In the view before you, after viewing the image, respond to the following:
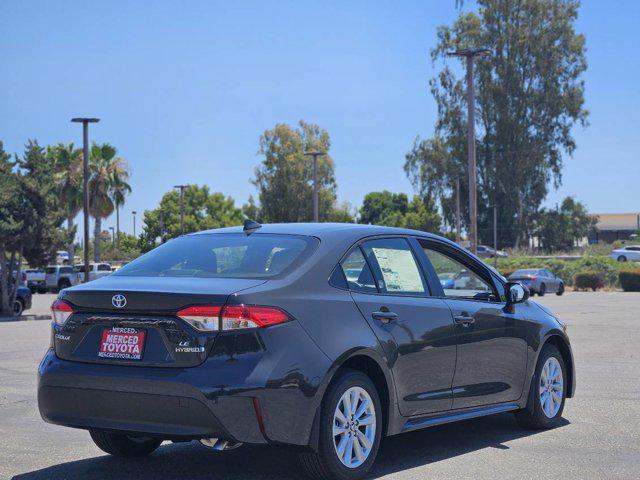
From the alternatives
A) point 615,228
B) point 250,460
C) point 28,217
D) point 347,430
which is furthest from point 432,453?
point 615,228

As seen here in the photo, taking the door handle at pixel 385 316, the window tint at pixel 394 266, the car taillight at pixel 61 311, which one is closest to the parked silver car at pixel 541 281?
the window tint at pixel 394 266

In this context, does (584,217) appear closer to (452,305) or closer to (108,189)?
(108,189)

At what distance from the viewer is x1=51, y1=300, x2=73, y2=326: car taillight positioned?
6.10 metres

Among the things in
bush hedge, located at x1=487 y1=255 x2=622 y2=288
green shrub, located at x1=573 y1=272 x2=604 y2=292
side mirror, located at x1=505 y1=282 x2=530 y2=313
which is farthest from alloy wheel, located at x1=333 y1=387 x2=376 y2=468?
bush hedge, located at x1=487 y1=255 x2=622 y2=288

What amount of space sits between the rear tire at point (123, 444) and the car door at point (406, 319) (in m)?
1.71

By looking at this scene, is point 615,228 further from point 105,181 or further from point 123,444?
point 123,444

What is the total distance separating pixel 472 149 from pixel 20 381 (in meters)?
21.6

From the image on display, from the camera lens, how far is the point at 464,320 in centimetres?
724

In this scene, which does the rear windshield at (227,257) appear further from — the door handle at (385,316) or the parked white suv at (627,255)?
the parked white suv at (627,255)

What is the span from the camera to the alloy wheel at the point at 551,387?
27.1 ft

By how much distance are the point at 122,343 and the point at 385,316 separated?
1.68m

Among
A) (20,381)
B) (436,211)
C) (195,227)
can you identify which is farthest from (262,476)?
(195,227)

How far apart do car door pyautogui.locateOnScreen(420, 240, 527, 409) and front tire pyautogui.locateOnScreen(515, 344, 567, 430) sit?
26 centimetres

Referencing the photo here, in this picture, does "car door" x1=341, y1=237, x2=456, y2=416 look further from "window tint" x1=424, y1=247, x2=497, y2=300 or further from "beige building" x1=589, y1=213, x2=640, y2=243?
"beige building" x1=589, y1=213, x2=640, y2=243
